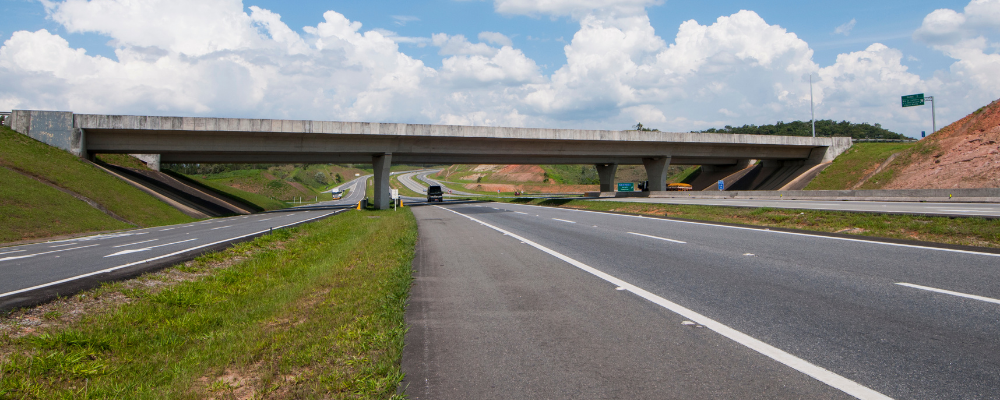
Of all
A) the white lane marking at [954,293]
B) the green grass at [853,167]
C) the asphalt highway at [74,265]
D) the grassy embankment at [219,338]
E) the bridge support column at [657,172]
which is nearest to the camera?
the grassy embankment at [219,338]

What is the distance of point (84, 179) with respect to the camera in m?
31.4

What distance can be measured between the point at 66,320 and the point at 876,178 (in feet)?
170

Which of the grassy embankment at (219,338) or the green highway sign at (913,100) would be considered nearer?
the grassy embankment at (219,338)

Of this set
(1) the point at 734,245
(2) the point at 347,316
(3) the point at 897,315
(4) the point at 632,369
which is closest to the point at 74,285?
(2) the point at 347,316

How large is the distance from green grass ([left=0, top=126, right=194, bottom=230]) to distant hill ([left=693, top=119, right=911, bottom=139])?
4576 inches

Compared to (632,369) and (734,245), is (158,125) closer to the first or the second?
(734,245)

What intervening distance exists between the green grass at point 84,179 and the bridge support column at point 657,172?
44.6 metres

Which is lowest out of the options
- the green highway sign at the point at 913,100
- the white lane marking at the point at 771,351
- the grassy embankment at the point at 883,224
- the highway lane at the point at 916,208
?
the white lane marking at the point at 771,351

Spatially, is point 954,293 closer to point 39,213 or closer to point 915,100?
point 39,213

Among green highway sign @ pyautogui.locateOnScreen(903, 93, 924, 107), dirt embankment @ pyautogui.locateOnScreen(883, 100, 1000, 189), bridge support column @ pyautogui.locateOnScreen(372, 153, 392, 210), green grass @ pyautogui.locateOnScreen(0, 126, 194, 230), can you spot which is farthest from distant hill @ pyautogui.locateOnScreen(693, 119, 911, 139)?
green grass @ pyautogui.locateOnScreen(0, 126, 194, 230)

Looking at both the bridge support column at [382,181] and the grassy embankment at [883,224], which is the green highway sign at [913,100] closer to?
the grassy embankment at [883,224]

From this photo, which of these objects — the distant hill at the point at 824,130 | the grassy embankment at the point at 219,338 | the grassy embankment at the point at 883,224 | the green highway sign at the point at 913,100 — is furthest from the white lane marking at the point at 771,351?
the distant hill at the point at 824,130

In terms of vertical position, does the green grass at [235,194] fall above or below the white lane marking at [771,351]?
above

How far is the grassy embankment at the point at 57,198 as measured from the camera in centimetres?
2289
